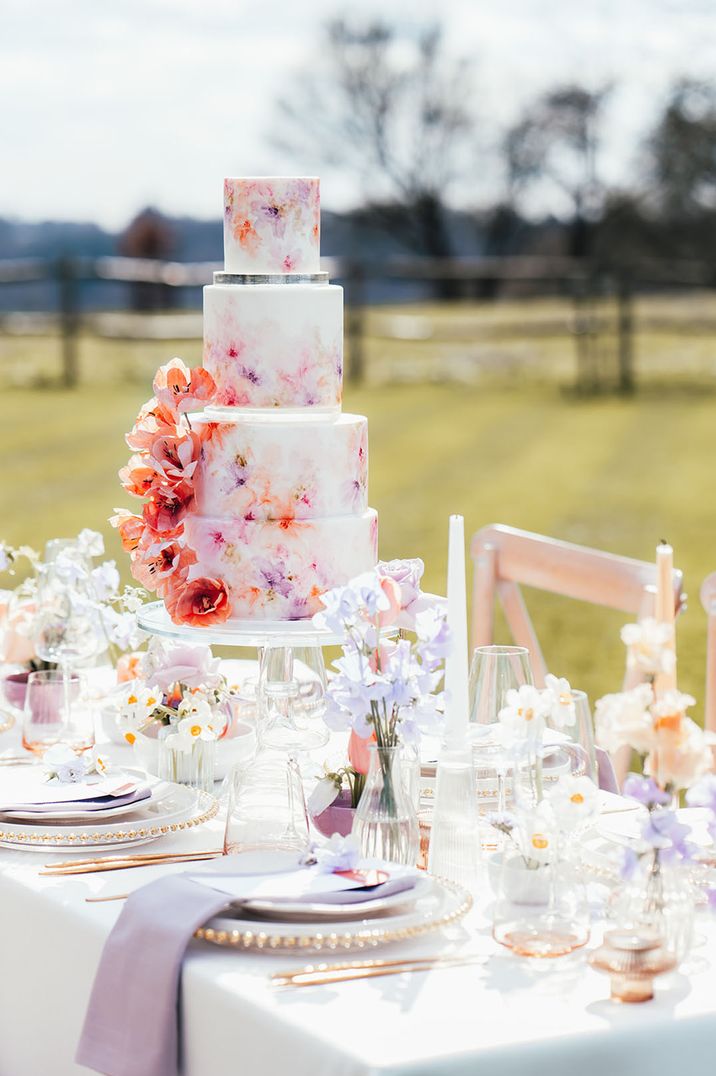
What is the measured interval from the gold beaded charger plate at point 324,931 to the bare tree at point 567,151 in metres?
28.2

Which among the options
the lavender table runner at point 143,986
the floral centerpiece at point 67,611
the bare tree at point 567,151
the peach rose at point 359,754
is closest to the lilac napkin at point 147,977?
the lavender table runner at point 143,986

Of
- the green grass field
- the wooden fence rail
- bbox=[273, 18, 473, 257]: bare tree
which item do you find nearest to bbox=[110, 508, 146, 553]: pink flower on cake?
the green grass field

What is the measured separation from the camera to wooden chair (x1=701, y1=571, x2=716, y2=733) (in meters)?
3.37

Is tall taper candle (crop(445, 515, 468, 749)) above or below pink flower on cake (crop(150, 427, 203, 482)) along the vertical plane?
below

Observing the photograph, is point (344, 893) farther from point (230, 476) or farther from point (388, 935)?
point (230, 476)

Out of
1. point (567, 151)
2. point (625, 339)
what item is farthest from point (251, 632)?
point (567, 151)

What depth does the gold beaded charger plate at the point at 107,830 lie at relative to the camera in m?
2.40

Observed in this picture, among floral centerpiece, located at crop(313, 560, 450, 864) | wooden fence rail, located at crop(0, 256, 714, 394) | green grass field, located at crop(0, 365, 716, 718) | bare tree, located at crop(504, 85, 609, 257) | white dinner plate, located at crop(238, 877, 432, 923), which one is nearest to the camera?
white dinner plate, located at crop(238, 877, 432, 923)

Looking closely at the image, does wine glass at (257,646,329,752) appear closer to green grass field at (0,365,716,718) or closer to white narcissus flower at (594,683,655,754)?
white narcissus flower at (594,683,655,754)

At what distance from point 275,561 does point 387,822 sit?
0.61 m

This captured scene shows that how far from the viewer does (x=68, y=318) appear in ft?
69.9

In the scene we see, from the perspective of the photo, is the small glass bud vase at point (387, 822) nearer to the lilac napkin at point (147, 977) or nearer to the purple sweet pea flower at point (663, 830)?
the lilac napkin at point (147, 977)

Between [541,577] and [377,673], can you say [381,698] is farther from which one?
[541,577]

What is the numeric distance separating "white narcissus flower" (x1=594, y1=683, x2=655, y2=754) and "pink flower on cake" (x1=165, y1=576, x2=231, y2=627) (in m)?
0.98
